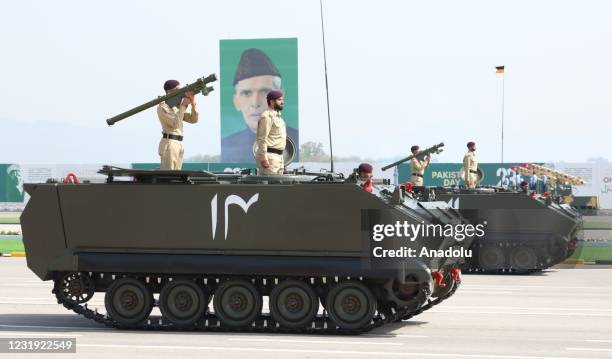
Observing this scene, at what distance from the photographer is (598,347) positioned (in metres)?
14.0

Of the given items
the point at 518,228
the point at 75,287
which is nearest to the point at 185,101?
the point at 75,287

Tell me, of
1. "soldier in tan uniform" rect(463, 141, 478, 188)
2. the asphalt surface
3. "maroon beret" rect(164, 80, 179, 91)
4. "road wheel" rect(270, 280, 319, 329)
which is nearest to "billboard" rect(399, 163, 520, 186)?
"soldier in tan uniform" rect(463, 141, 478, 188)

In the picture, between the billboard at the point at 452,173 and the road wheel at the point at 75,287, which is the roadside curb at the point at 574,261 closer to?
the road wheel at the point at 75,287

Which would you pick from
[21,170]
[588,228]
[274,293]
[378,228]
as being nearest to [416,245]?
[378,228]

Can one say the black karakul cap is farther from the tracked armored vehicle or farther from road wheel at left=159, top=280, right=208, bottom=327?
road wheel at left=159, top=280, right=208, bottom=327

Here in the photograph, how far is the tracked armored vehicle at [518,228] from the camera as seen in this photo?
26531mm

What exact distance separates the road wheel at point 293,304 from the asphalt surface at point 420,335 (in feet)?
1.03

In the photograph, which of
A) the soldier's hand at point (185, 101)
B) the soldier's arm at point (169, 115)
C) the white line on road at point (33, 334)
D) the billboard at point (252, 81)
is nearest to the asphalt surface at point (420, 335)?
the white line on road at point (33, 334)

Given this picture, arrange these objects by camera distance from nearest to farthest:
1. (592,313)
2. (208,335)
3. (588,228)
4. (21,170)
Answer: (208,335) → (592,313) → (588,228) → (21,170)

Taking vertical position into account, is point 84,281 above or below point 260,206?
below

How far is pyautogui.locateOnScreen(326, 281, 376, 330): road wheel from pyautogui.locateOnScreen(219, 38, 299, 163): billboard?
37768 millimetres

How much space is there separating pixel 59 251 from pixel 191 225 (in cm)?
199

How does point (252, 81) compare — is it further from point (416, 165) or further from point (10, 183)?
point (416, 165)

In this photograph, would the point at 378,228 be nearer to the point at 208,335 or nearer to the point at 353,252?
the point at 353,252
